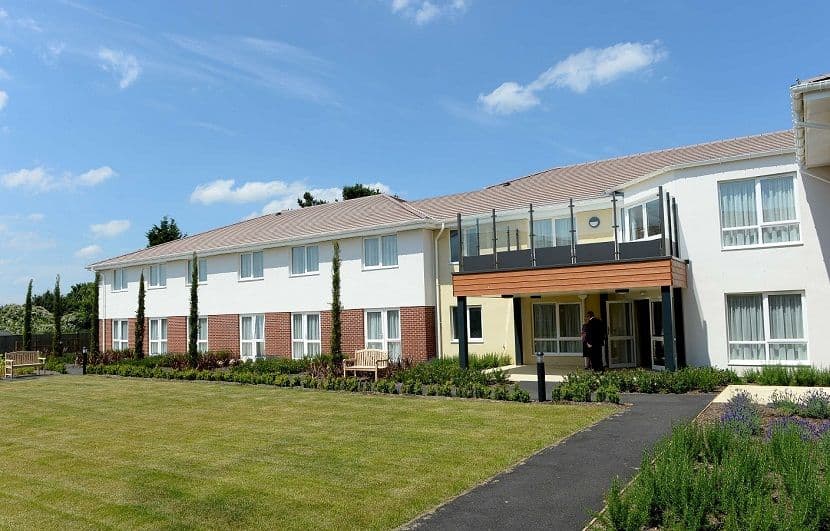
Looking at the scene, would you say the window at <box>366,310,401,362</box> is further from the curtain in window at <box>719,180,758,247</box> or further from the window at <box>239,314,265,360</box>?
the curtain in window at <box>719,180,758,247</box>

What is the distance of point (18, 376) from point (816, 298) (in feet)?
94.3

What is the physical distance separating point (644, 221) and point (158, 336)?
82.9 ft

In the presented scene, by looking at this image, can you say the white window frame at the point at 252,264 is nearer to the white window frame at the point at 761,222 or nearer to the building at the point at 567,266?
the building at the point at 567,266

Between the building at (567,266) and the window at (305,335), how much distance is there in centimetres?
8

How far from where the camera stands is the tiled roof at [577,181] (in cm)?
2117

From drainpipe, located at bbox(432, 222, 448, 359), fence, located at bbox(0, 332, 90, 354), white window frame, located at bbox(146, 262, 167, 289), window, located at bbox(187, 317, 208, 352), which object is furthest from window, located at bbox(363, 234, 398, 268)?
fence, located at bbox(0, 332, 90, 354)

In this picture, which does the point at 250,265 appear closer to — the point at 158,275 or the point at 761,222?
the point at 158,275

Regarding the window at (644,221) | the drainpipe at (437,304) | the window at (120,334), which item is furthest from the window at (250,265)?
the window at (644,221)

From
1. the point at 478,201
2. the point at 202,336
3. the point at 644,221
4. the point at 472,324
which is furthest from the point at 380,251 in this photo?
the point at 202,336

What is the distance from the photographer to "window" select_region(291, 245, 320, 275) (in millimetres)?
27438

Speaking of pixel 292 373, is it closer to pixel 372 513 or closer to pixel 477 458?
pixel 477 458

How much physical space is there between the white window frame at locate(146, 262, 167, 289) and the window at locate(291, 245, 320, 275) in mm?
9419

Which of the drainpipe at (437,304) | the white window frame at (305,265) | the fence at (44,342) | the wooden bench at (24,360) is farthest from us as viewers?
the fence at (44,342)

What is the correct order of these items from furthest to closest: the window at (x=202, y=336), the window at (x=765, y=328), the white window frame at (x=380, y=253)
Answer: the window at (x=202, y=336) < the white window frame at (x=380, y=253) < the window at (x=765, y=328)
